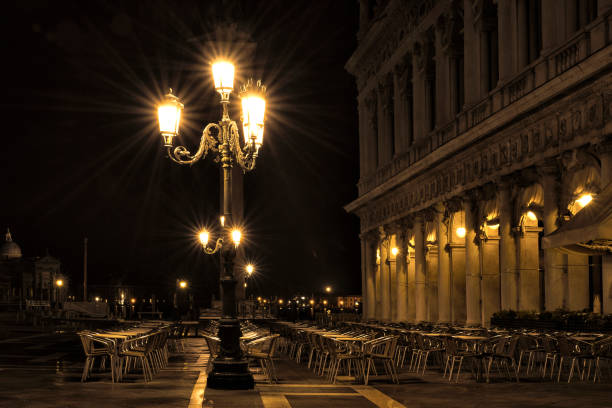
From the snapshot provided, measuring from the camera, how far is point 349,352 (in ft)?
58.2

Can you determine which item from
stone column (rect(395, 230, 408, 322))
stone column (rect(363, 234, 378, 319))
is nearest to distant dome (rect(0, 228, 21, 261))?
stone column (rect(363, 234, 378, 319))

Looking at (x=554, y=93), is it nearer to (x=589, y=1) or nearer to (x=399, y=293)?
(x=589, y=1)

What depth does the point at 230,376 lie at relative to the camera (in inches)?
579

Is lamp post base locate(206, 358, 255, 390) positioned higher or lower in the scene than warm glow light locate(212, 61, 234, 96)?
lower

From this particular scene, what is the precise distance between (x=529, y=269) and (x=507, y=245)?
101 cm

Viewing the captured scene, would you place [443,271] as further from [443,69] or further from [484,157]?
[443,69]

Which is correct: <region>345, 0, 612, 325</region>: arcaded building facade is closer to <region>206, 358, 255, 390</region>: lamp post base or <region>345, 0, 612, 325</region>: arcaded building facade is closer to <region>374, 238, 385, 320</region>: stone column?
<region>374, 238, 385, 320</region>: stone column

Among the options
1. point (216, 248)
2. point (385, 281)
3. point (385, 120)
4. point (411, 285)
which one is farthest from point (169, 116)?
point (385, 281)

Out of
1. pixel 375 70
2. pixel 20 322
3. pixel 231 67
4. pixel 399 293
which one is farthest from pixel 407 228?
pixel 20 322

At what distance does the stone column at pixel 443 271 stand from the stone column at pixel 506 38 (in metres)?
8.06

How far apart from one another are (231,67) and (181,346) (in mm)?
16294

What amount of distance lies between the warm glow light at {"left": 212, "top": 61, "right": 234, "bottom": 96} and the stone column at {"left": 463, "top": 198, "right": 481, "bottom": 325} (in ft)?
57.6

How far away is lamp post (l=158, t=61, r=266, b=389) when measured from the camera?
48.6 ft

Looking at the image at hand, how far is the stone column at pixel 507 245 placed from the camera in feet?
91.2
